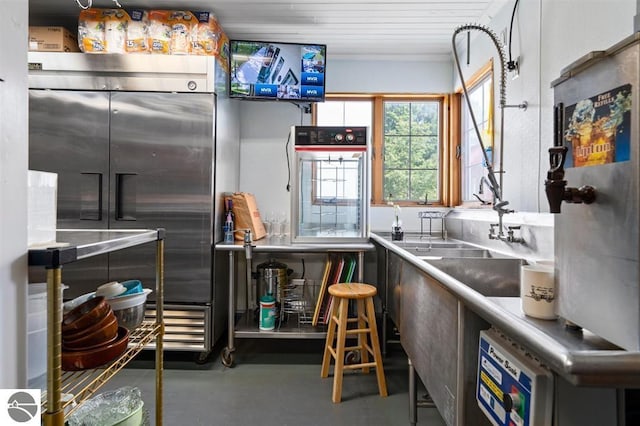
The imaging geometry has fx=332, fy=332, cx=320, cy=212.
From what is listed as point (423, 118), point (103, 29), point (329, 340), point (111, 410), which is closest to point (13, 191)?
point (111, 410)

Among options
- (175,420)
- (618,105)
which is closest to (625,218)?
(618,105)

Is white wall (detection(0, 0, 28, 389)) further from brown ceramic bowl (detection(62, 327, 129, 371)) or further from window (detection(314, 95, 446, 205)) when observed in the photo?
window (detection(314, 95, 446, 205))

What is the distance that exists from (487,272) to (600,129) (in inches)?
→ 44.7

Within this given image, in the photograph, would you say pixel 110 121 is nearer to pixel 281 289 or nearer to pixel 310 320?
pixel 281 289

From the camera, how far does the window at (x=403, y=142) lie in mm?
3213

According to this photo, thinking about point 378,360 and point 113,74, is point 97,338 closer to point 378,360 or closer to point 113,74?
point 378,360

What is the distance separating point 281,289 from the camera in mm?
2762

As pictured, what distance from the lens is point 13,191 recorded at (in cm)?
78

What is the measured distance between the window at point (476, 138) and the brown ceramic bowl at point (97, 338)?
2126 millimetres

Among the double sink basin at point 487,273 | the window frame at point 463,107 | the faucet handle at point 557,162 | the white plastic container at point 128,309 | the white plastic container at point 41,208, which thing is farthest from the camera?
the window frame at point 463,107

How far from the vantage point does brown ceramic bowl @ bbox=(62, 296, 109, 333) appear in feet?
3.26

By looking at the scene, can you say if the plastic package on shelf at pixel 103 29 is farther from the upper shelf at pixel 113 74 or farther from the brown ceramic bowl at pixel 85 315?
the brown ceramic bowl at pixel 85 315

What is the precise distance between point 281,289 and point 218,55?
192cm

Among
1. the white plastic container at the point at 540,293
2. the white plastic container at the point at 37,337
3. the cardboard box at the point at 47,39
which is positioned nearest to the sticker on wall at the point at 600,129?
the white plastic container at the point at 540,293
